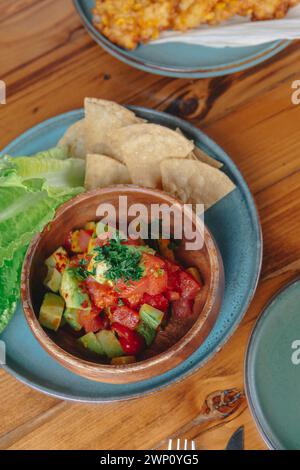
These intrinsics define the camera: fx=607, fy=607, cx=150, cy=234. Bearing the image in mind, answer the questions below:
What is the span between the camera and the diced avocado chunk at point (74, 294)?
5.08ft

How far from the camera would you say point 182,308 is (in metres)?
1.58

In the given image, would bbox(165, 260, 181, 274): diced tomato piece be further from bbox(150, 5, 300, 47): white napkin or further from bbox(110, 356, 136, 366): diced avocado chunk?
bbox(150, 5, 300, 47): white napkin

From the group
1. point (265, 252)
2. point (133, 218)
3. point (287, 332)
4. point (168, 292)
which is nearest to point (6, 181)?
point (133, 218)

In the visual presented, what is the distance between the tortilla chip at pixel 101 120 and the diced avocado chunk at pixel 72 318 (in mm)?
448

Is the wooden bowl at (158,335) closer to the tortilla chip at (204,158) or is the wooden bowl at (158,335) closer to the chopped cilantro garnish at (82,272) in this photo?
the chopped cilantro garnish at (82,272)

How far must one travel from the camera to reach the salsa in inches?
60.0

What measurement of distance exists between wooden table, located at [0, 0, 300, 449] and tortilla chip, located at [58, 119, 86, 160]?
173 mm

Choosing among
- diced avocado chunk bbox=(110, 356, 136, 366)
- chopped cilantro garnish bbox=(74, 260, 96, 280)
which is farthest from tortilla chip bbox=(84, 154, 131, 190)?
diced avocado chunk bbox=(110, 356, 136, 366)

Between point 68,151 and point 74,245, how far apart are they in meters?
0.28

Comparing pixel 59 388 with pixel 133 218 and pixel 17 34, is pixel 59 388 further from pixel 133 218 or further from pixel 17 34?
pixel 17 34

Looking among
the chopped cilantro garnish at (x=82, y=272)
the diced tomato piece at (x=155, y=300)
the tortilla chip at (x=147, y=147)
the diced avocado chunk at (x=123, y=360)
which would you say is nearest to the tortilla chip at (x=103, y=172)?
the tortilla chip at (x=147, y=147)

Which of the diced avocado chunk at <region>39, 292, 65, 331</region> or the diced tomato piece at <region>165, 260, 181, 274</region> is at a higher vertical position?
the diced tomato piece at <region>165, 260, 181, 274</region>

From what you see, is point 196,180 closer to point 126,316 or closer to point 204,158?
point 204,158

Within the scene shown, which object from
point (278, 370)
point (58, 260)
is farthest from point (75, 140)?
point (278, 370)
